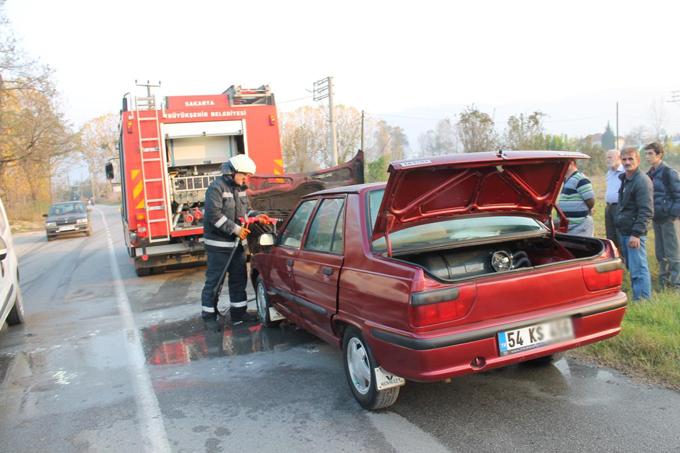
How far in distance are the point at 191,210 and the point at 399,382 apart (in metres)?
7.32

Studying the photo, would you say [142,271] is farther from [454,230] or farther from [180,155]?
[454,230]

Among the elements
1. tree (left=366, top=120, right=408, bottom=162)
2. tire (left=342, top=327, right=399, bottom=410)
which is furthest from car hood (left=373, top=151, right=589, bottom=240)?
tree (left=366, top=120, right=408, bottom=162)

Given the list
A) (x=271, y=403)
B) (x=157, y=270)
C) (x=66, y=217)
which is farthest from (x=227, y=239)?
(x=66, y=217)

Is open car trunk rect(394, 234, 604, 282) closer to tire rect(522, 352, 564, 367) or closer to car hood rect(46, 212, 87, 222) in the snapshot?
tire rect(522, 352, 564, 367)

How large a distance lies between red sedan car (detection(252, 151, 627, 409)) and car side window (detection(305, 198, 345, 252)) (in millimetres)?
12

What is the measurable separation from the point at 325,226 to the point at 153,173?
6007 millimetres

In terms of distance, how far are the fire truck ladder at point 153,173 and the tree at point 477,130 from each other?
17224mm

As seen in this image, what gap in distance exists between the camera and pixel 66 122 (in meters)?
33.1

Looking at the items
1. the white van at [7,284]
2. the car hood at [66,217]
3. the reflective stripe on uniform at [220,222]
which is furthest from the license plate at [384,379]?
the car hood at [66,217]

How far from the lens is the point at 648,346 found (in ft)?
14.0

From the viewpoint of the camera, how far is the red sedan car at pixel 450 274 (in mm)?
3146

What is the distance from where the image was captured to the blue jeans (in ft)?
18.2

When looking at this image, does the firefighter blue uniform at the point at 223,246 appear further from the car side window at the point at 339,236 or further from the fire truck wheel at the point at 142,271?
the fire truck wheel at the point at 142,271

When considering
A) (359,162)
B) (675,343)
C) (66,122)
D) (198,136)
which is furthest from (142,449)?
(66,122)
